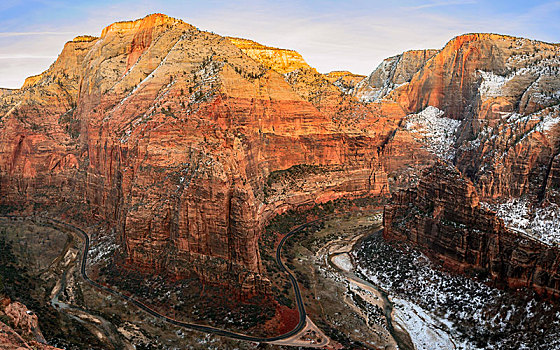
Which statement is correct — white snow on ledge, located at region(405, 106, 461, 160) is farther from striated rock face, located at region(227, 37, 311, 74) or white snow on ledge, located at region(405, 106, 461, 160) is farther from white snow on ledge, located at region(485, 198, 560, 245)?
striated rock face, located at region(227, 37, 311, 74)

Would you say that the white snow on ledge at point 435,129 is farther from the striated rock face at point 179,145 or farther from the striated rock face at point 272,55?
the striated rock face at point 272,55

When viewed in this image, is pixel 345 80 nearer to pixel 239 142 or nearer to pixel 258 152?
pixel 258 152

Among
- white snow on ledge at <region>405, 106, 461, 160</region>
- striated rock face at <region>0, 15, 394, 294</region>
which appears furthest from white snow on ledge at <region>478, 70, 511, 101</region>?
striated rock face at <region>0, 15, 394, 294</region>

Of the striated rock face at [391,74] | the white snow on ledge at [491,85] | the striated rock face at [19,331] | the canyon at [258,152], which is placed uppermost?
the striated rock face at [391,74]

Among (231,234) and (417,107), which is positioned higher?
(417,107)

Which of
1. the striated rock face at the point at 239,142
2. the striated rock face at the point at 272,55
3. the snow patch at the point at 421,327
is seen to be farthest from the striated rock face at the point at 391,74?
the snow patch at the point at 421,327

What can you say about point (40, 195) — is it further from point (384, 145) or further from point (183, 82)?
point (384, 145)

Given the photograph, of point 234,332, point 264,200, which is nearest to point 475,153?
point 264,200
